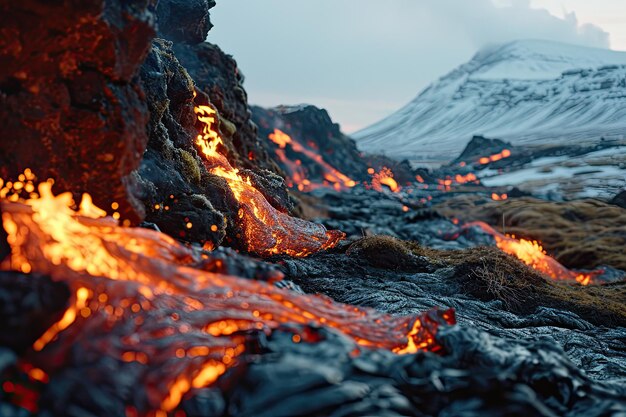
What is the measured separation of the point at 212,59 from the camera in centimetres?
2373

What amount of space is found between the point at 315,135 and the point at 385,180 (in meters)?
15.1

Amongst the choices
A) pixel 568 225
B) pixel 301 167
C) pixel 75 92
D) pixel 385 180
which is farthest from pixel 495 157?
pixel 75 92

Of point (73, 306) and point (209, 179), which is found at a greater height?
point (209, 179)

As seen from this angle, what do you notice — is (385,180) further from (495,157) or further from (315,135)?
(495,157)

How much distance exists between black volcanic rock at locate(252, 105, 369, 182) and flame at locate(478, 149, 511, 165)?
62950 millimetres

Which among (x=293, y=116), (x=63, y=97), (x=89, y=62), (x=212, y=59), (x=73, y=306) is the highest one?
(x=293, y=116)

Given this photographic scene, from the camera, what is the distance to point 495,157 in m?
142

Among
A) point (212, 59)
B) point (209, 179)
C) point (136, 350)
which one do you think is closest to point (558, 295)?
point (209, 179)

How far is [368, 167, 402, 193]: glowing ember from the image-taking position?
8222 centimetres

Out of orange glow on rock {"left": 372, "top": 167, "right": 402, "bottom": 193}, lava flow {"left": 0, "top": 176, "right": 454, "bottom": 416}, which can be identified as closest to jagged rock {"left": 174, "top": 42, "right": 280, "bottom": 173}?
lava flow {"left": 0, "top": 176, "right": 454, "bottom": 416}

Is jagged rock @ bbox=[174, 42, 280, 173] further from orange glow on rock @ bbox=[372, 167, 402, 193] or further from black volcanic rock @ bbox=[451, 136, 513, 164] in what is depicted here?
black volcanic rock @ bbox=[451, 136, 513, 164]

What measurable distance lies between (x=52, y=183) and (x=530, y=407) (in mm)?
5688

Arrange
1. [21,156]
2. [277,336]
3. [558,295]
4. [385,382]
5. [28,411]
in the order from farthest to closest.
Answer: [558,295] → [21,156] → [277,336] → [385,382] → [28,411]

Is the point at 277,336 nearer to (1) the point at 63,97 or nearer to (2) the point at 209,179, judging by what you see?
(1) the point at 63,97
